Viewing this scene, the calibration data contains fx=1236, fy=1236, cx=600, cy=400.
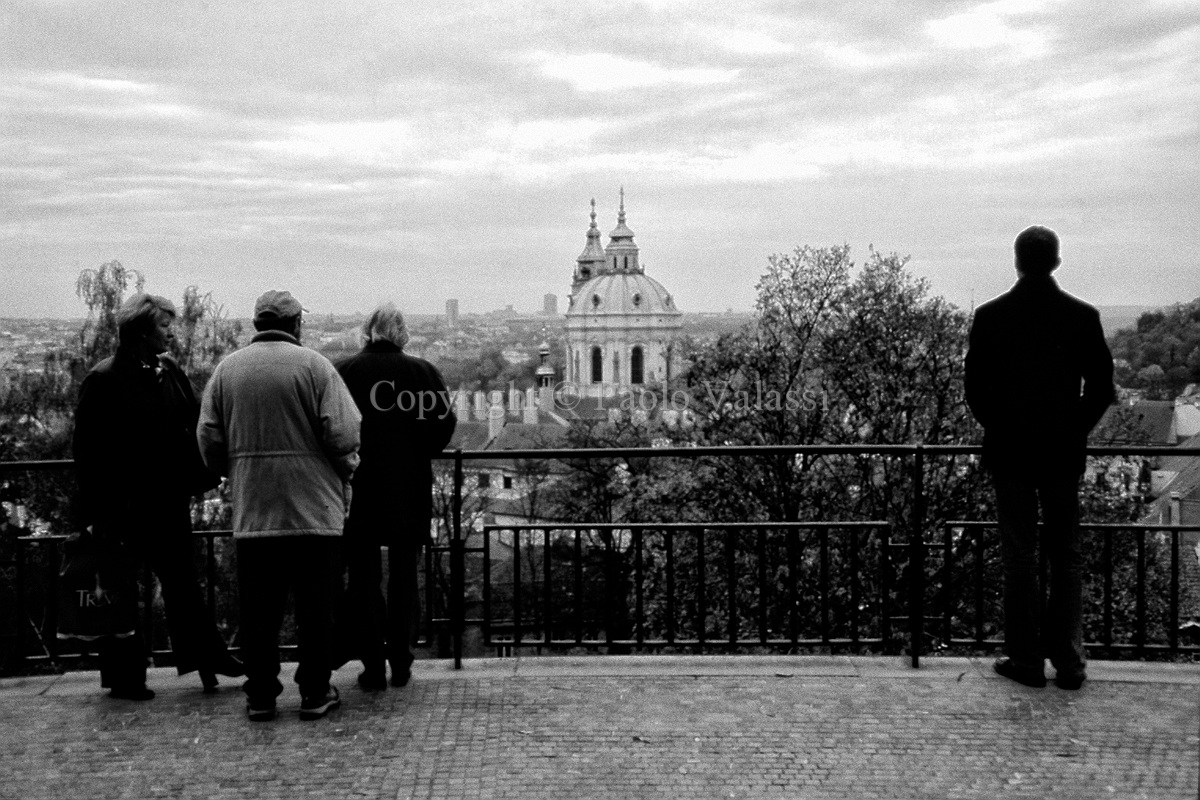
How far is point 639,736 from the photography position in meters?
5.09

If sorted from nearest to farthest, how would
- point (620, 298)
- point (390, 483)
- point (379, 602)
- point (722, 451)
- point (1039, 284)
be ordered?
point (1039, 284) < point (390, 483) < point (379, 602) < point (722, 451) < point (620, 298)

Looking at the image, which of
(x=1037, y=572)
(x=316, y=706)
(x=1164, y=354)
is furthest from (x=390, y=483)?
(x=1164, y=354)

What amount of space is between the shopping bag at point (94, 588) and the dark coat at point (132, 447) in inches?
4.3

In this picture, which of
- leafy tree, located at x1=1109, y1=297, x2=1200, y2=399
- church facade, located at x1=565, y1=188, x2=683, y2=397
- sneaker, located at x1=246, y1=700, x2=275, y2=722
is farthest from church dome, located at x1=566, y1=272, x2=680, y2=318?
sneaker, located at x1=246, y1=700, x2=275, y2=722

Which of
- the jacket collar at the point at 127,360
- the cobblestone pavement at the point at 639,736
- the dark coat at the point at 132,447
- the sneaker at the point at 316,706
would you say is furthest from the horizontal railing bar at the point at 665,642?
the jacket collar at the point at 127,360

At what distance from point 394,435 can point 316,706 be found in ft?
3.99

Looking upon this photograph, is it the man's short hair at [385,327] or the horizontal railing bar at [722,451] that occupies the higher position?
the man's short hair at [385,327]

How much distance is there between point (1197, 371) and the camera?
2516 inches

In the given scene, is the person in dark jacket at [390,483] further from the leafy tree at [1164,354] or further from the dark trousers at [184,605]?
the leafy tree at [1164,354]

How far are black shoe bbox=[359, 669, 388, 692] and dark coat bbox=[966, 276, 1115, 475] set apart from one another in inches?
118

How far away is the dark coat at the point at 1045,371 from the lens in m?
5.39

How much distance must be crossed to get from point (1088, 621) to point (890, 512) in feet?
15.2

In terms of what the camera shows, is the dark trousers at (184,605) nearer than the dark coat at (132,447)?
No

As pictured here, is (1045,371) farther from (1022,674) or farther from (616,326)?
(616,326)
